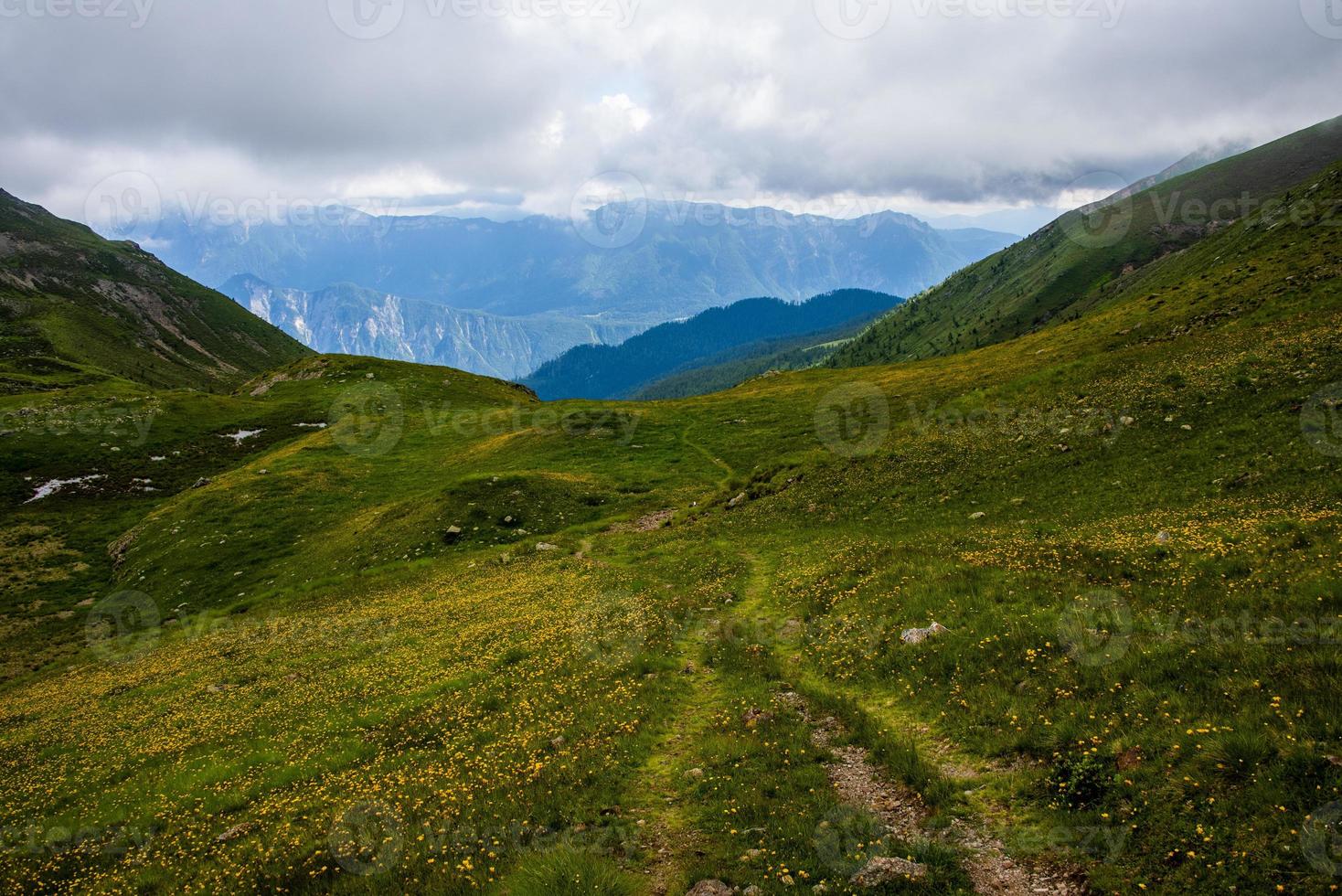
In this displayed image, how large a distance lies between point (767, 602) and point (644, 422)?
56603mm

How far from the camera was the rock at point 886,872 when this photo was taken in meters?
8.88

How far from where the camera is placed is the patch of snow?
71812 millimetres

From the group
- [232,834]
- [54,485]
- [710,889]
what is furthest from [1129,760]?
[54,485]

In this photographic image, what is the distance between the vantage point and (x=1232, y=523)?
1933 cm

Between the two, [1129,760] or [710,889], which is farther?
[1129,760]

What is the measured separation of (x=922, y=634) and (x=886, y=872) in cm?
879

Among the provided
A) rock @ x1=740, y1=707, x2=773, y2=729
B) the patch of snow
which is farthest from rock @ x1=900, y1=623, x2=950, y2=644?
the patch of snow

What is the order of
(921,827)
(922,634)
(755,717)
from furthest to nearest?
(922,634) < (755,717) < (921,827)

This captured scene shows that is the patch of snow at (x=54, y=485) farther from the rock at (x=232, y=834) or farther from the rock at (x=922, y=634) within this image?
the rock at (x=922, y=634)

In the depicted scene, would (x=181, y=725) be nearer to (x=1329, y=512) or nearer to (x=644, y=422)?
(x=1329, y=512)

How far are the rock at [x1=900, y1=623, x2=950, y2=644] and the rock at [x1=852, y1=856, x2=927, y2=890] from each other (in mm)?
8190

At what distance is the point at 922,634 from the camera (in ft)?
55.6

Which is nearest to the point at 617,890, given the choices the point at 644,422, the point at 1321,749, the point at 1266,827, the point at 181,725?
the point at 1266,827

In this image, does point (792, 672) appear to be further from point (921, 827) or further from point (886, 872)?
point (886, 872)
